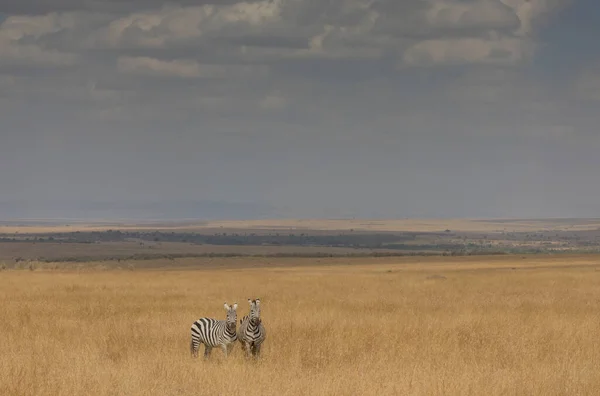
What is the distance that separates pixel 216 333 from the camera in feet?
55.6

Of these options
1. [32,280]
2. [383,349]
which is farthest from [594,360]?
[32,280]

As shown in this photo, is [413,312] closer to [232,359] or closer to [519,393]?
[232,359]

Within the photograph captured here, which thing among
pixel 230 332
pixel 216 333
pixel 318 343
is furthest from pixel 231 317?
pixel 318 343

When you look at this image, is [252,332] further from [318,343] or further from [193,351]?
[318,343]

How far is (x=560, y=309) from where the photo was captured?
27016 millimetres

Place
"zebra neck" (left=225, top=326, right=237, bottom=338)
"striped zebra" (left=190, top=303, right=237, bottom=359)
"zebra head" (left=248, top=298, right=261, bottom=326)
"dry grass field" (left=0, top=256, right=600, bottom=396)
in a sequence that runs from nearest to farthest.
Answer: "dry grass field" (left=0, top=256, right=600, bottom=396) → "zebra head" (left=248, top=298, right=261, bottom=326) → "striped zebra" (left=190, top=303, right=237, bottom=359) → "zebra neck" (left=225, top=326, right=237, bottom=338)

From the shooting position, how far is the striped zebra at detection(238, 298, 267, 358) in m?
16.2

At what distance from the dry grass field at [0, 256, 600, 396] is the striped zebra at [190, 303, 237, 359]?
0.89 feet

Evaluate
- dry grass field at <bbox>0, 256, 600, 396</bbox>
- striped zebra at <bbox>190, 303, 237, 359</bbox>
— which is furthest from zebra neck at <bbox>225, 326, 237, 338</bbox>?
dry grass field at <bbox>0, 256, 600, 396</bbox>

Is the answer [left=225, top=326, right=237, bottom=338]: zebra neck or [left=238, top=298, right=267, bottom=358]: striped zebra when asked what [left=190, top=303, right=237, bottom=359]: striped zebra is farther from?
[left=238, top=298, right=267, bottom=358]: striped zebra

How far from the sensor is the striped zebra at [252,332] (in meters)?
A: 16.2

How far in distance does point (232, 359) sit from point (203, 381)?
7.00 feet

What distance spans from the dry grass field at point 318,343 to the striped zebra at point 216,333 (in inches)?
10.7

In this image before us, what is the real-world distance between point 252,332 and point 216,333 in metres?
0.84
